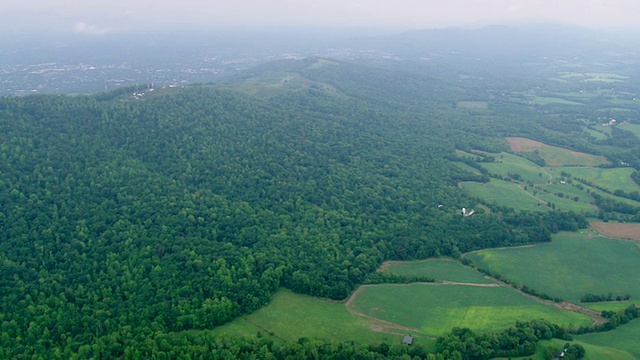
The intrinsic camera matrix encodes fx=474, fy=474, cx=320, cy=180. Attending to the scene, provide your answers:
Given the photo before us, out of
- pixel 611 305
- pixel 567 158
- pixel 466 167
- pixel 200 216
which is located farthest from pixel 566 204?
pixel 200 216

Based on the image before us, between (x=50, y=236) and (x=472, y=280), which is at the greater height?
(x=50, y=236)

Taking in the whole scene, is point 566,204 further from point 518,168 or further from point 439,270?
point 439,270

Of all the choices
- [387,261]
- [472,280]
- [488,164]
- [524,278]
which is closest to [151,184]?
[387,261]

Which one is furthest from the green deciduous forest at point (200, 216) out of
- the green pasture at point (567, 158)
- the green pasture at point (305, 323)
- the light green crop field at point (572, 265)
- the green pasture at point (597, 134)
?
the green pasture at point (597, 134)

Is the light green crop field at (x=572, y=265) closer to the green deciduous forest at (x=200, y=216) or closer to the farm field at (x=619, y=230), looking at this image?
the farm field at (x=619, y=230)

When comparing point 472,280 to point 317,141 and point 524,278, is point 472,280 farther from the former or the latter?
point 317,141

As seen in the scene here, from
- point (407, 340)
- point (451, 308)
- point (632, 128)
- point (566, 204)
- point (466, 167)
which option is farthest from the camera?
point (632, 128)
